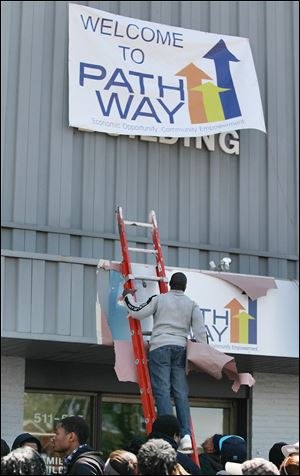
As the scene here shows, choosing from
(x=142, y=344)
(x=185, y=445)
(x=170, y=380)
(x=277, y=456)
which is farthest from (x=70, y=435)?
(x=277, y=456)

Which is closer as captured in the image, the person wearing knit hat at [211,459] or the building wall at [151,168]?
the person wearing knit hat at [211,459]

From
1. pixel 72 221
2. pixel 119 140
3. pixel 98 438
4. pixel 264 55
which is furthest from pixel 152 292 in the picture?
pixel 264 55

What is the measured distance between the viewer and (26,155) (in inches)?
501

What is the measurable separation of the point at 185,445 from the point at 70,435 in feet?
4.30

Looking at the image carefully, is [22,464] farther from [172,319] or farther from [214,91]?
[214,91]

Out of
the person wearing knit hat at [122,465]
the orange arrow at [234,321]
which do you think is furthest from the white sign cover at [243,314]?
the person wearing knit hat at [122,465]

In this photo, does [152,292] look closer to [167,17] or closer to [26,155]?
[26,155]

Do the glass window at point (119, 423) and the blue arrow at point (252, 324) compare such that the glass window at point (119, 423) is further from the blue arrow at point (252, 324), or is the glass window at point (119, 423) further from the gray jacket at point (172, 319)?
the gray jacket at point (172, 319)

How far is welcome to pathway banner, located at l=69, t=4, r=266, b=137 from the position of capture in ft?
42.9

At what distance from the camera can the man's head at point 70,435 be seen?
8203 mm

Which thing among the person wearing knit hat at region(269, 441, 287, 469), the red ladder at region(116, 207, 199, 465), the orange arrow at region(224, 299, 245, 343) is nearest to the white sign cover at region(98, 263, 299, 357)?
the orange arrow at region(224, 299, 245, 343)

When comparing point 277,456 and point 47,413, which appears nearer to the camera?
point 277,456

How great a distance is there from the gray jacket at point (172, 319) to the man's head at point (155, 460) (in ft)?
10.7

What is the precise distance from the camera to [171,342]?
10031 mm
